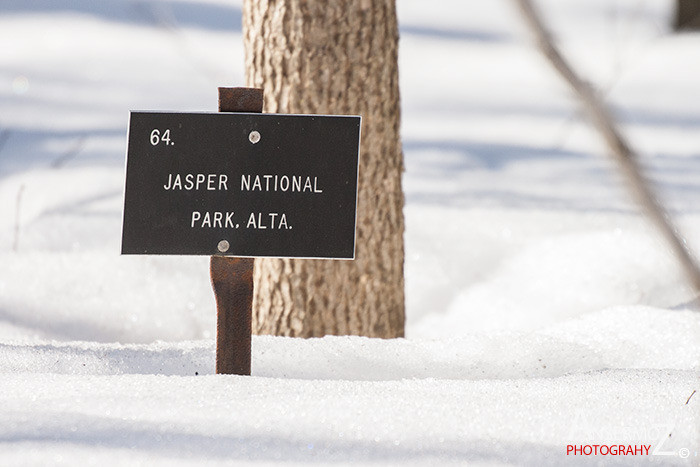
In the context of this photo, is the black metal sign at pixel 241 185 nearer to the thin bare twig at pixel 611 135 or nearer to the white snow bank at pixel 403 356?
the white snow bank at pixel 403 356

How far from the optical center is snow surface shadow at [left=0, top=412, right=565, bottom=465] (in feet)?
3.50

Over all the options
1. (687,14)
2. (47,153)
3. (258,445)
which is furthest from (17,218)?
(687,14)

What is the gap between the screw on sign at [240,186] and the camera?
4.97ft

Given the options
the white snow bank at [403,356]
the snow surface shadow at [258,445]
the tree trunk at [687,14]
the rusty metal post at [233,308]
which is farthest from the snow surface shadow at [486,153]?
the tree trunk at [687,14]

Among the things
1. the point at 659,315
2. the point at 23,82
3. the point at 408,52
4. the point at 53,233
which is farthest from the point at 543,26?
the point at 408,52

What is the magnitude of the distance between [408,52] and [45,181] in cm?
295

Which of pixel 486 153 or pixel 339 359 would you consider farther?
pixel 486 153

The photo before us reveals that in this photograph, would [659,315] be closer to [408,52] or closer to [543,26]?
[543,26]

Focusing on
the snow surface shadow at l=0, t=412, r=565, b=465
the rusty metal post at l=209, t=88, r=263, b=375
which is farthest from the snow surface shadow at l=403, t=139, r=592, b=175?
the snow surface shadow at l=0, t=412, r=565, b=465

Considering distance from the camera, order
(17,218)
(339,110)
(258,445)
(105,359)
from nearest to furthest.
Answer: (258,445), (105,359), (339,110), (17,218)

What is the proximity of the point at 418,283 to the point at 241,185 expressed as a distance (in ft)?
5.87

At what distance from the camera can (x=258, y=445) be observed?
110 centimetres

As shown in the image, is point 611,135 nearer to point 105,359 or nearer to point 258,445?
point 258,445

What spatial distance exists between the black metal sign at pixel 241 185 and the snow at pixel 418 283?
0.26 metres
